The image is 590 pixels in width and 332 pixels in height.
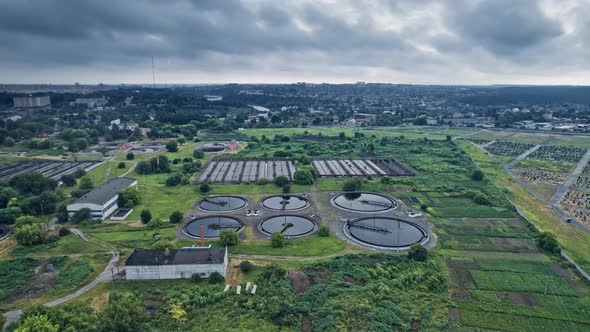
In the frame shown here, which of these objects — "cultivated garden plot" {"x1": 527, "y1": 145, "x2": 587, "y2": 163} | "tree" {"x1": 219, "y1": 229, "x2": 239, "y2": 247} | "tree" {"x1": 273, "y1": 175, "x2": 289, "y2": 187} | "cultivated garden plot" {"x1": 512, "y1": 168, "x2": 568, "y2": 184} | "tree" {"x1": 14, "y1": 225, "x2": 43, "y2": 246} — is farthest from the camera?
"cultivated garden plot" {"x1": 527, "y1": 145, "x2": 587, "y2": 163}

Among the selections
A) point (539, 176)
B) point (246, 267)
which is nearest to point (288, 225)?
point (246, 267)

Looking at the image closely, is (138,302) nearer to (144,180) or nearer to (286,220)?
(286,220)

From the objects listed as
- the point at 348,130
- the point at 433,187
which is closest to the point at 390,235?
the point at 433,187

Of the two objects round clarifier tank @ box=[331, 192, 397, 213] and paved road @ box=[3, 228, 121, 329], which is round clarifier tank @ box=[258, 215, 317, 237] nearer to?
round clarifier tank @ box=[331, 192, 397, 213]

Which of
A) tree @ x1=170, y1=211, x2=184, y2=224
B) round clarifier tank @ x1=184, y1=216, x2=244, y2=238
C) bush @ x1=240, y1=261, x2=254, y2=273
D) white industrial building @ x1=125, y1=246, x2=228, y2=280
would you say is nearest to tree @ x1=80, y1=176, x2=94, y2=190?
tree @ x1=170, y1=211, x2=184, y2=224

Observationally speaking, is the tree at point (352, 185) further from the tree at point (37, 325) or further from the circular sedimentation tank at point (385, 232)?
the tree at point (37, 325)

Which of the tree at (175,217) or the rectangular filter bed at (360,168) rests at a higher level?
the rectangular filter bed at (360,168)

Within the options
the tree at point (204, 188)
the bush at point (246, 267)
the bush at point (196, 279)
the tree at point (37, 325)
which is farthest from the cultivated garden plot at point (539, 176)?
the tree at point (37, 325)
